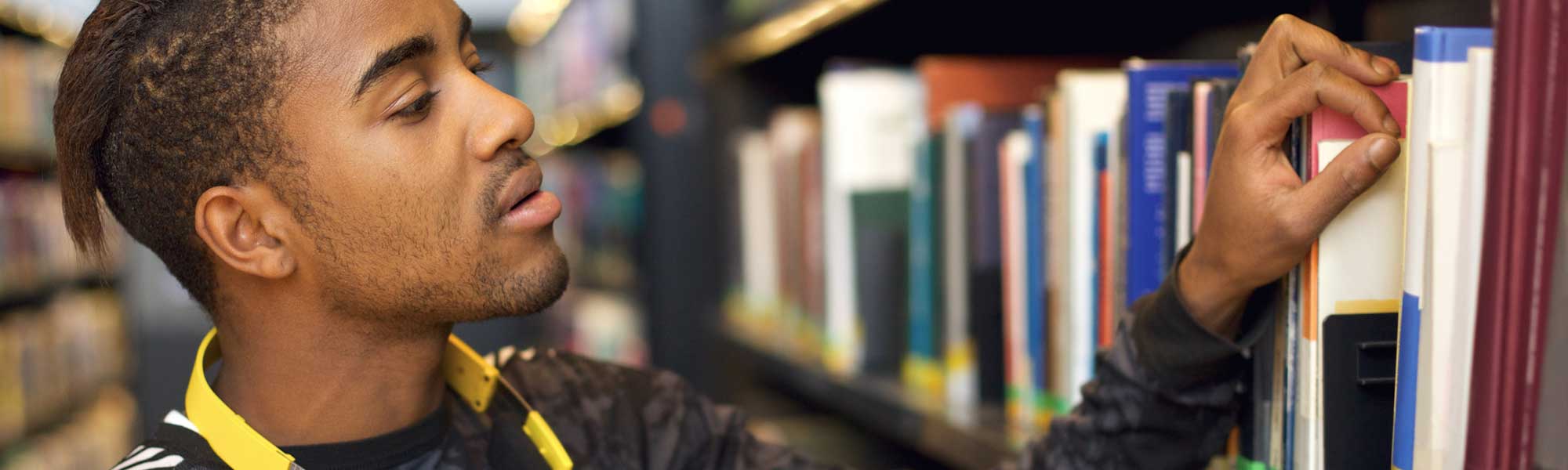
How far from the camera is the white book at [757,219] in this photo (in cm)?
202

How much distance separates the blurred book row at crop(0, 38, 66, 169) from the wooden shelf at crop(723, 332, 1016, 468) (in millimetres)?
2727

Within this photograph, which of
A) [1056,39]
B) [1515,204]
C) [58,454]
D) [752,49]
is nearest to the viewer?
[1515,204]

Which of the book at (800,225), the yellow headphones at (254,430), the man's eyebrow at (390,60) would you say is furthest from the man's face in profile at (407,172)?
the book at (800,225)

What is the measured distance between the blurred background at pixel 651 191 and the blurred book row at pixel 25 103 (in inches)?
0.5

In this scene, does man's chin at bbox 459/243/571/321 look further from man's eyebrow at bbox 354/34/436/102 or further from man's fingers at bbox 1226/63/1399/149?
man's fingers at bbox 1226/63/1399/149

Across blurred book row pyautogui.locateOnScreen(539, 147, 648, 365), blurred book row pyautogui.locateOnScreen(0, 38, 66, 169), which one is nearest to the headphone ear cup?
blurred book row pyautogui.locateOnScreen(539, 147, 648, 365)

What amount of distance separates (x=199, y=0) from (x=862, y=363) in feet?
2.99

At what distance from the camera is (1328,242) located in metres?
0.70

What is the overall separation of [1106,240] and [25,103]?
364cm

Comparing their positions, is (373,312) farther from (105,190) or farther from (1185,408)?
(1185,408)

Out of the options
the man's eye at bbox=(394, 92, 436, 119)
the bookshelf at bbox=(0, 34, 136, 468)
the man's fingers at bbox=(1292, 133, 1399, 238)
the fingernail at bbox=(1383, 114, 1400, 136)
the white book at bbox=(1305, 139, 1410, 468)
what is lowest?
the bookshelf at bbox=(0, 34, 136, 468)

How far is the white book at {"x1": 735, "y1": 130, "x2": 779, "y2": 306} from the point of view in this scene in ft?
6.63

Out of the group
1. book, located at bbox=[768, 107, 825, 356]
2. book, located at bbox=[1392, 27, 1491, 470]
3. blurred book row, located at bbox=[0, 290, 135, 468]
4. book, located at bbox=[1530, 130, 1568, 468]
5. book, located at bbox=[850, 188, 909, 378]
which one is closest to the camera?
book, located at bbox=[1530, 130, 1568, 468]

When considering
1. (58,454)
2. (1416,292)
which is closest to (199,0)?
(1416,292)
